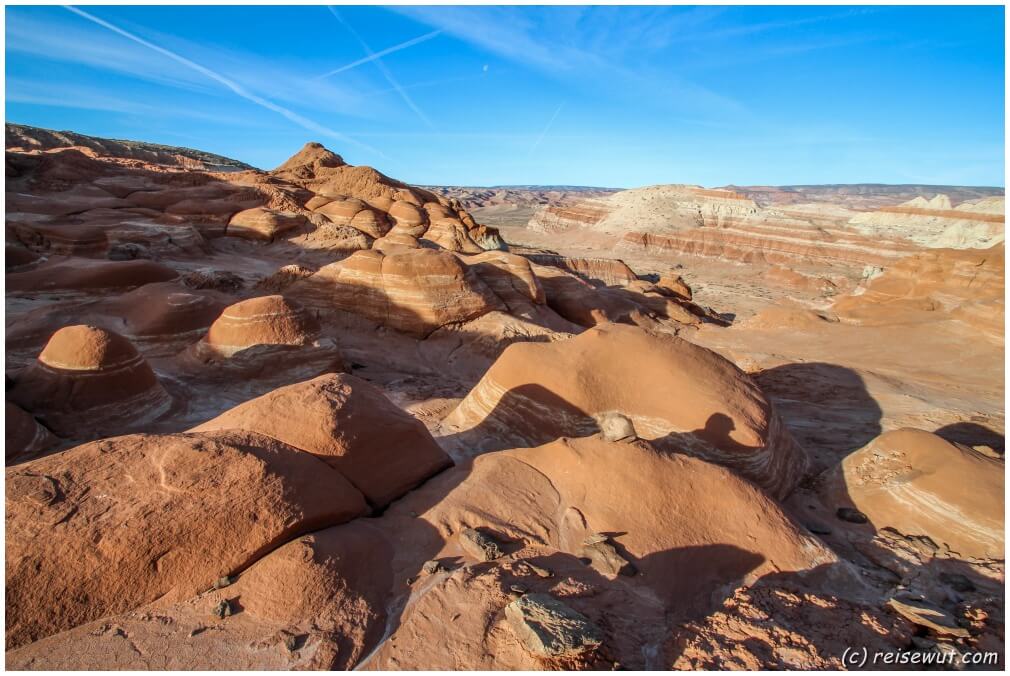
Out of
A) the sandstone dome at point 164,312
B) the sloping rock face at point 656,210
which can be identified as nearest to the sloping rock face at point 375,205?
the sandstone dome at point 164,312

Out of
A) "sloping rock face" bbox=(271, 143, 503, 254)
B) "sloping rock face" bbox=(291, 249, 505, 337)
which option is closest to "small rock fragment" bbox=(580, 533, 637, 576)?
"sloping rock face" bbox=(291, 249, 505, 337)

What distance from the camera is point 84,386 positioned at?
21.5 ft

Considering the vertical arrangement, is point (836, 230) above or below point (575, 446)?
above

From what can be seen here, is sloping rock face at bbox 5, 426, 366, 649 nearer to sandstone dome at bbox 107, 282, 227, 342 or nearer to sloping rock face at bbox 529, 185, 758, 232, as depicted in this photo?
sandstone dome at bbox 107, 282, 227, 342

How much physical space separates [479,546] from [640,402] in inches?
119

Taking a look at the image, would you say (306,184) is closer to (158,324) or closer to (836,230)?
(158,324)

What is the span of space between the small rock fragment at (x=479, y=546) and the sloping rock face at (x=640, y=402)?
2393mm

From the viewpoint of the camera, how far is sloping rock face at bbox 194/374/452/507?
4391 millimetres

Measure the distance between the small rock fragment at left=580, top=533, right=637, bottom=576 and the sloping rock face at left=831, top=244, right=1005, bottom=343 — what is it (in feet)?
49.4

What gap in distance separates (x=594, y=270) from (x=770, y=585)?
20.9 metres

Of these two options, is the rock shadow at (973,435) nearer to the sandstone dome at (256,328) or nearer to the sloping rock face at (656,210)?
the sandstone dome at (256,328)

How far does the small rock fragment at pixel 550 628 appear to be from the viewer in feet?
8.35

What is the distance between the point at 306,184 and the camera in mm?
27312

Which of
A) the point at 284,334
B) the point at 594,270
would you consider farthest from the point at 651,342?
the point at 594,270
